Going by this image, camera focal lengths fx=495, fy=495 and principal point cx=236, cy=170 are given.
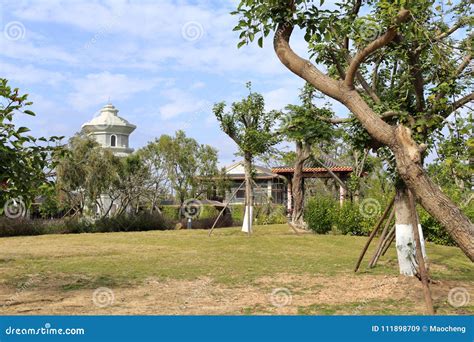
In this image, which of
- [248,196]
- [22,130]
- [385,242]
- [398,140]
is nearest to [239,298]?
[398,140]

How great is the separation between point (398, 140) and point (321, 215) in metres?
15.8

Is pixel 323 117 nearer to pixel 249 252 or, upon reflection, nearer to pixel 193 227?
pixel 249 252

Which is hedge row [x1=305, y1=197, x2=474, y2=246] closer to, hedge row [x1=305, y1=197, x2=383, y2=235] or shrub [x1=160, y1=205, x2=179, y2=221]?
hedge row [x1=305, y1=197, x2=383, y2=235]

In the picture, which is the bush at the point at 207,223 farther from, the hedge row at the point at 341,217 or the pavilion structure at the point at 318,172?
the hedge row at the point at 341,217

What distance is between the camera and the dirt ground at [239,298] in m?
6.47

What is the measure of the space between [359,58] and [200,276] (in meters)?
5.32

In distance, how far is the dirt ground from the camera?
21.2 ft

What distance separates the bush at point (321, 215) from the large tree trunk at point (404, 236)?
11977 mm

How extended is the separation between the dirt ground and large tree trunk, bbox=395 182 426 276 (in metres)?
0.34

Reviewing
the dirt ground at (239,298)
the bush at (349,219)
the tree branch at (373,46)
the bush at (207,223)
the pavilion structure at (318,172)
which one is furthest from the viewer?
the pavilion structure at (318,172)

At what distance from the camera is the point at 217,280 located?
899 centimetres

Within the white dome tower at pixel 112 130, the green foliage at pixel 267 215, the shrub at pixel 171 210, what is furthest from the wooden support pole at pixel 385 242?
the white dome tower at pixel 112 130

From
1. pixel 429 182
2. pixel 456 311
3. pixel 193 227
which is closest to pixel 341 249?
pixel 456 311

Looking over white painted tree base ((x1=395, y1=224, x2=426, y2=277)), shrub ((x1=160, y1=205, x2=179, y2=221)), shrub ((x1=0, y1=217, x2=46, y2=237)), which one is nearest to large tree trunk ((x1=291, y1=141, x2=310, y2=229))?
shrub ((x1=0, y1=217, x2=46, y2=237))
